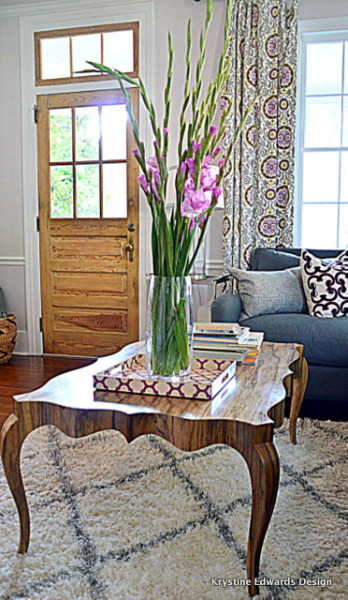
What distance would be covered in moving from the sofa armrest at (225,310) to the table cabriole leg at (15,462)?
1.58 m

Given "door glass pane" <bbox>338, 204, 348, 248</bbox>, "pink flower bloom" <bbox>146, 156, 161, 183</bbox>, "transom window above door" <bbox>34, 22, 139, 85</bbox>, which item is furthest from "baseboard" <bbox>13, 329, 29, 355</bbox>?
"pink flower bloom" <bbox>146, 156, 161, 183</bbox>

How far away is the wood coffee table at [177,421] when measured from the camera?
1.32 meters

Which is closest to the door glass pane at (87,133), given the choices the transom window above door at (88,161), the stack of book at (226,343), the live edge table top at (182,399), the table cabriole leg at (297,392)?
the transom window above door at (88,161)

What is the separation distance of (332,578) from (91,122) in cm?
362

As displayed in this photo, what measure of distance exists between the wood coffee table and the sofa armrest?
1226 millimetres

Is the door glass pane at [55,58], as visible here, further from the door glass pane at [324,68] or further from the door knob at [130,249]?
the door glass pane at [324,68]

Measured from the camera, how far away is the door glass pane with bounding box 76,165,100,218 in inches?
167

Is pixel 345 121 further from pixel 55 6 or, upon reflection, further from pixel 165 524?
pixel 165 524

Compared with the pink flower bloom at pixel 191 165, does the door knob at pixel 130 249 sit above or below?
below

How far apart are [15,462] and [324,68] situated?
3470 mm

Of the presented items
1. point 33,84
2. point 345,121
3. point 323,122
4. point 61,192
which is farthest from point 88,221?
point 345,121

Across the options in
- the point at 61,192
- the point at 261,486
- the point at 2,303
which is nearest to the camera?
the point at 261,486

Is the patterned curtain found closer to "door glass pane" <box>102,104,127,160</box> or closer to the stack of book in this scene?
"door glass pane" <box>102,104,127,160</box>

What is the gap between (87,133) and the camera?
4.24 meters
